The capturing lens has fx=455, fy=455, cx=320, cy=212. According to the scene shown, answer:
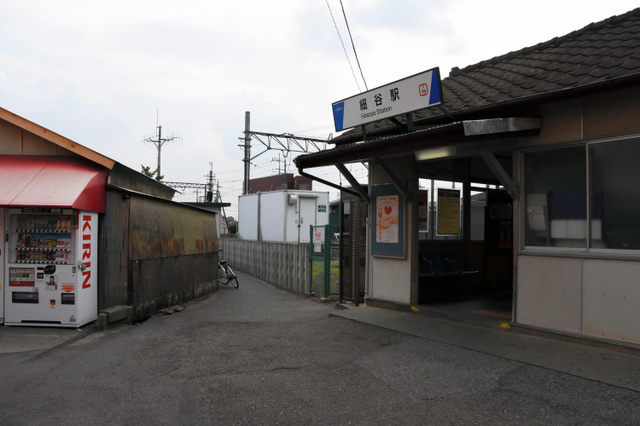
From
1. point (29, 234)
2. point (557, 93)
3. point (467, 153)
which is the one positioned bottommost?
point (29, 234)

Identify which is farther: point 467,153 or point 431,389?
point 467,153

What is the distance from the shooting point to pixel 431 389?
480 cm

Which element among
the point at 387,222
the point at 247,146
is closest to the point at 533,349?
the point at 387,222

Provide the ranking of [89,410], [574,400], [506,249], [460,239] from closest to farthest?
[574,400] < [89,410] < [460,239] < [506,249]

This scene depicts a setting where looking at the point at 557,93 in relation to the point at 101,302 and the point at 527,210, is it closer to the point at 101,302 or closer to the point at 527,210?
the point at 527,210

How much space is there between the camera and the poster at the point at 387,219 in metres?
8.62

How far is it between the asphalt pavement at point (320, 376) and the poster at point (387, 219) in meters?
1.51

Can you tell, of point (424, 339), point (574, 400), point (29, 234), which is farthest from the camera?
point (29, 234)

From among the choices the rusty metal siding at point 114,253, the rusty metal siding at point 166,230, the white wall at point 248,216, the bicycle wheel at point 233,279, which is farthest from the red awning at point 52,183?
the white wall at point 248,216

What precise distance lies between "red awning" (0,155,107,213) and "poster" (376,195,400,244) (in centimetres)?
536

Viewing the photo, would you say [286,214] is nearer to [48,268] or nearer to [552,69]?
[48,268]

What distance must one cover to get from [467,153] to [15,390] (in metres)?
6.59

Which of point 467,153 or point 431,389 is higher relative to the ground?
point 467,153

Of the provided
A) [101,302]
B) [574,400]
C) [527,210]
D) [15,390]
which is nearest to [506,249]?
[527,210]
